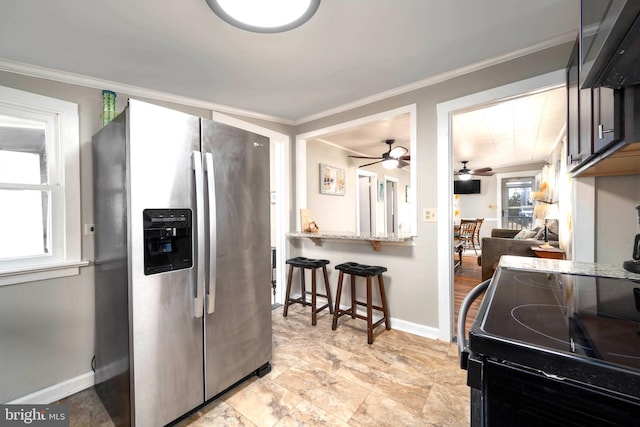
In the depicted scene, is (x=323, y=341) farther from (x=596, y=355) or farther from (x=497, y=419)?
(x=596, y=355)

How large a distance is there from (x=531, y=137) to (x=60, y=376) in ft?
21.3

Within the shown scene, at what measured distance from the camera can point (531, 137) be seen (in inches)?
176

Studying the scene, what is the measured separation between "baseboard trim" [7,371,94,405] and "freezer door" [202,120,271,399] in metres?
1.11

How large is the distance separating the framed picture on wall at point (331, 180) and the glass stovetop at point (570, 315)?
3218 mm

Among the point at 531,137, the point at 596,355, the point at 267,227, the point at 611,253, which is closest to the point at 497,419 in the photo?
the point at 596,355

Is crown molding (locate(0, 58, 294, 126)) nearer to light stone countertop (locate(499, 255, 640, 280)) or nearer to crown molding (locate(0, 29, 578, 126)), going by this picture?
crown molding (locate(0, 29, 578, 126))

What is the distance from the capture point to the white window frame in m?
1.78

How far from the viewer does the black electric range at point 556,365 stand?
480 millimetres

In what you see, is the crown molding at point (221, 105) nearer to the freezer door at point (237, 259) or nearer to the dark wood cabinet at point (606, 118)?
the dark wood cabinet at point (606, 118)

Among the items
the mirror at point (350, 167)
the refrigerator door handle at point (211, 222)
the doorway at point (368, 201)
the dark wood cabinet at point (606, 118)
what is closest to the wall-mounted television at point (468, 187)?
the mirror at point (350, 167)

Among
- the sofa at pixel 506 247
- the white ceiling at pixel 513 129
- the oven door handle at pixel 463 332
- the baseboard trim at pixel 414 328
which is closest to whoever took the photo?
the oven door handle at pixel 463 332

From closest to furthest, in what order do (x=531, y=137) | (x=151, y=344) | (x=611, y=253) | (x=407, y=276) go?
(x=151, y=344) → (x=611, y=253) → (x=407, y=276) → (x=531, y=137)

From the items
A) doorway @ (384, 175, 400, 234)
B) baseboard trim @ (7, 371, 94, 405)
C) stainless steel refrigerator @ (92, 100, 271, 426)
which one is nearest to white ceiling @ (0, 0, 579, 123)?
stainless steel refrigerator @ (92, 100, 271, 426)

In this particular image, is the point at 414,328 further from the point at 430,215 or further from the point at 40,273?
the point at 40,273
